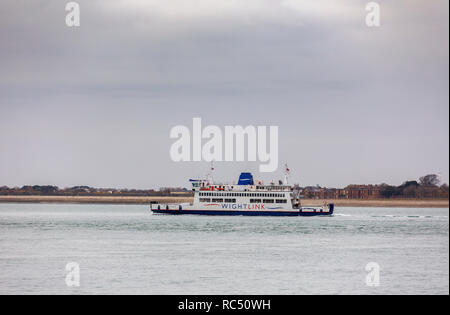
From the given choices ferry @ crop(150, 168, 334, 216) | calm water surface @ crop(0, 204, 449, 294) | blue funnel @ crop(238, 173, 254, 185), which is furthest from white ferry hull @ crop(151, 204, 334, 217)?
calm water surface @ crop(0, 204, 449, 294)

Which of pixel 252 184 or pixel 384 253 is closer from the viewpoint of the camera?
pixel 384 253

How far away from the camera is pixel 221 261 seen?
52.7 m

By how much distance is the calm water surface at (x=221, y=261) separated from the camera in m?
41.3

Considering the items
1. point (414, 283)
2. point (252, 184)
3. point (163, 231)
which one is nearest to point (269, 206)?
point (252, 184)

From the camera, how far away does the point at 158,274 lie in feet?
151

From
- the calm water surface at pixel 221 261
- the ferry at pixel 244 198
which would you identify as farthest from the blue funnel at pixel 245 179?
the calm water surface at pixel 221 261

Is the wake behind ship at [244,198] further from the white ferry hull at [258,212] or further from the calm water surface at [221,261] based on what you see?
the calm water surface at [221,261]

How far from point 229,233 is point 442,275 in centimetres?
3674

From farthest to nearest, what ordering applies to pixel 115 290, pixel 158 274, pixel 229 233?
pixel 229 233 < pixel 158 274 < pixel 115 290

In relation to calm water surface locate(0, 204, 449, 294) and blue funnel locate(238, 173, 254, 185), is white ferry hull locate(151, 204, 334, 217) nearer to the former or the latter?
blue funnel locate(238, 173, 254, 185)

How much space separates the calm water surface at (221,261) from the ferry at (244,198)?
1283 inches
